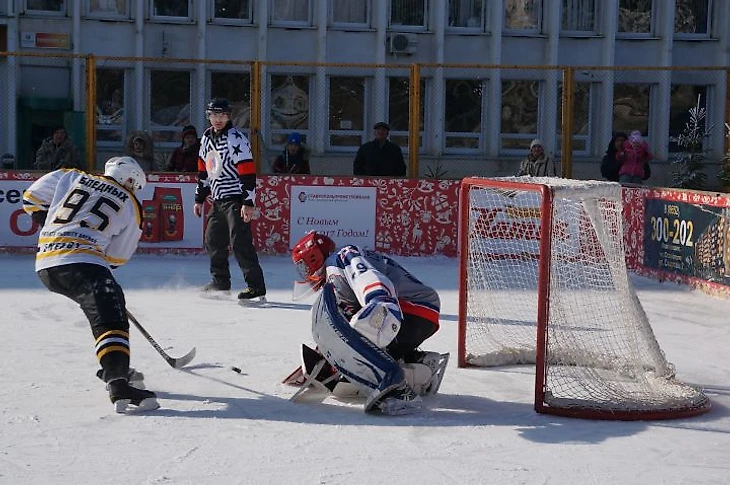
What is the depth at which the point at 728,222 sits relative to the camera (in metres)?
9.37

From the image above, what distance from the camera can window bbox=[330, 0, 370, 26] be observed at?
19938mm

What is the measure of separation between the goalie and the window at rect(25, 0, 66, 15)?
14.6 meters

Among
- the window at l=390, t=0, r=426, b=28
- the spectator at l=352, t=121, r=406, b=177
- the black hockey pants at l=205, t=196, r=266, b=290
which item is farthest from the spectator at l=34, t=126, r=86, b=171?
the window at l=390, t=0, r=426, b=28

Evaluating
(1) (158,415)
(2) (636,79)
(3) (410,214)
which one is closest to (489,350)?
(1) (158,415)

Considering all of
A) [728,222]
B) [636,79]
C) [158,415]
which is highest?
[636,79]

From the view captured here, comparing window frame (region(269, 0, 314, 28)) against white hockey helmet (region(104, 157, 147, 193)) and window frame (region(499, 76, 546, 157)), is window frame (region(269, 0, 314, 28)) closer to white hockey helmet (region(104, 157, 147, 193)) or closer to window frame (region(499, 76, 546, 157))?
window frame (region(499, 76, 546, 157))

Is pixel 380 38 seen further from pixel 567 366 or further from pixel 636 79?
pixel 567 366

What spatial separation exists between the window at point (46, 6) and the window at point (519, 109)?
7313 millimetres

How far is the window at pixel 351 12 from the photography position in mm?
19938

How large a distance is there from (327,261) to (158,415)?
101cm

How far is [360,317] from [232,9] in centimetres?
1539

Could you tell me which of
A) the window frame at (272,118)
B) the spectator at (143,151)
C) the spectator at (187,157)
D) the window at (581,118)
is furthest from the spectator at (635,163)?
the window frame at (272,118)

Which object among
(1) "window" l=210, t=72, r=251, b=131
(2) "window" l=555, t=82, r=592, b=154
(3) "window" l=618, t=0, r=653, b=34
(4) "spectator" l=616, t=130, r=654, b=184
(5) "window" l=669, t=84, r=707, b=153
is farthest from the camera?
(3) "window" l=618, t=0, r=653, b=34

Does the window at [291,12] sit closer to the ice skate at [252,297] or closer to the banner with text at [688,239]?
the banner with text at [688,239]
